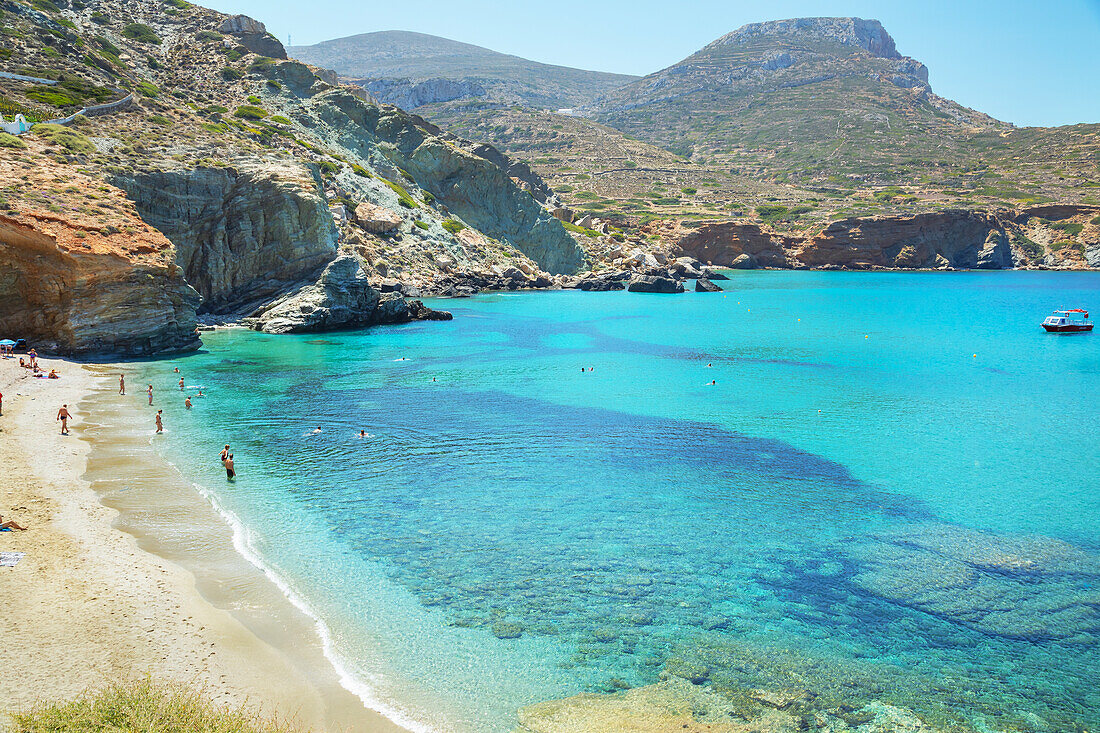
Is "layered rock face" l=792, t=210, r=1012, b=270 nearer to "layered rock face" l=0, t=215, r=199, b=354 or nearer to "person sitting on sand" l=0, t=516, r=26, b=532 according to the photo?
"layered rock face" l=0, t=215, r=199, b=354

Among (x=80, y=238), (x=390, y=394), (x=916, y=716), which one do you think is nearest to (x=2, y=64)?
(x=80, y=238)

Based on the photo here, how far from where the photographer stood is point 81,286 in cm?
4338

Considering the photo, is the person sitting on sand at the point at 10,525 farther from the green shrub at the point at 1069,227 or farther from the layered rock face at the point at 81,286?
the green shrub at the point at 1069,227

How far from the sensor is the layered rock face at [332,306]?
61688mm

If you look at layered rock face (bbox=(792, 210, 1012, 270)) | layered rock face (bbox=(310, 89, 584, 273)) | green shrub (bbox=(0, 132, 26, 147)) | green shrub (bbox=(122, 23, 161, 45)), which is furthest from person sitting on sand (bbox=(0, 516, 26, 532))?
layered rock face (bbox=(792, 210, 1012, 270))

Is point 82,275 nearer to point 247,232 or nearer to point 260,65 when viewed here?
point 247,232

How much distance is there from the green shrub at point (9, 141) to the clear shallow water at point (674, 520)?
20.0 meters

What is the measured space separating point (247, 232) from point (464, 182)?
179 feet

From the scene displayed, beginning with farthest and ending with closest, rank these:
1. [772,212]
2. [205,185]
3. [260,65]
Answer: [772,212] < [260,65] < [205,185]

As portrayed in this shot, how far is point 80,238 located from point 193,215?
18577 mm

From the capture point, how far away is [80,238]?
142ft

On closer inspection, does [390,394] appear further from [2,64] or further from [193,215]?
[2,64]

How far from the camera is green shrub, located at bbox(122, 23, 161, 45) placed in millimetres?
95562

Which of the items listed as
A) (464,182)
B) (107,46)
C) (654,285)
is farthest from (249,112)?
(654,285)
